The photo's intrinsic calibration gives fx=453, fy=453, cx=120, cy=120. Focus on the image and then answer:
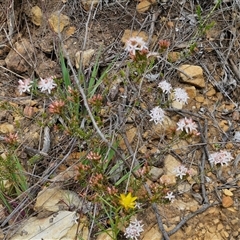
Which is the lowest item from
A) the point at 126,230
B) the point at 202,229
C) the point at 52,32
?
the point at 202,229

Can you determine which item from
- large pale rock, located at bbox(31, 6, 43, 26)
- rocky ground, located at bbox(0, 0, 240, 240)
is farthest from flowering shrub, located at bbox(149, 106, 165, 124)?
large pale rock, located at bbox(31, 6, 43, 26)

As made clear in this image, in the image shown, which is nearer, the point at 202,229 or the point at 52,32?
the point at 202,229

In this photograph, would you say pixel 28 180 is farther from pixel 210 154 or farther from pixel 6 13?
pixel 6 13

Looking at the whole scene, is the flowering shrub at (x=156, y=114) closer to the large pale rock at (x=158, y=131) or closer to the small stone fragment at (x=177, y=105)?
the large pale rock at (x=158, y=131)

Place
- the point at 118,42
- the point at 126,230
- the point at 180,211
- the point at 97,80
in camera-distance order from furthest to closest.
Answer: the point at 118,42, the point at 97,80, the point at 180,211, the point at 126,230

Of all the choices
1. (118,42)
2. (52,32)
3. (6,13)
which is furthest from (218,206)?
(6,13)

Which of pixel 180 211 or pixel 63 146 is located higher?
pixel 63 146

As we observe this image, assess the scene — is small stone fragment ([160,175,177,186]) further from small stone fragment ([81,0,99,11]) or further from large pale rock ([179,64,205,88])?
small stone fragment ([81,0,99,11])
